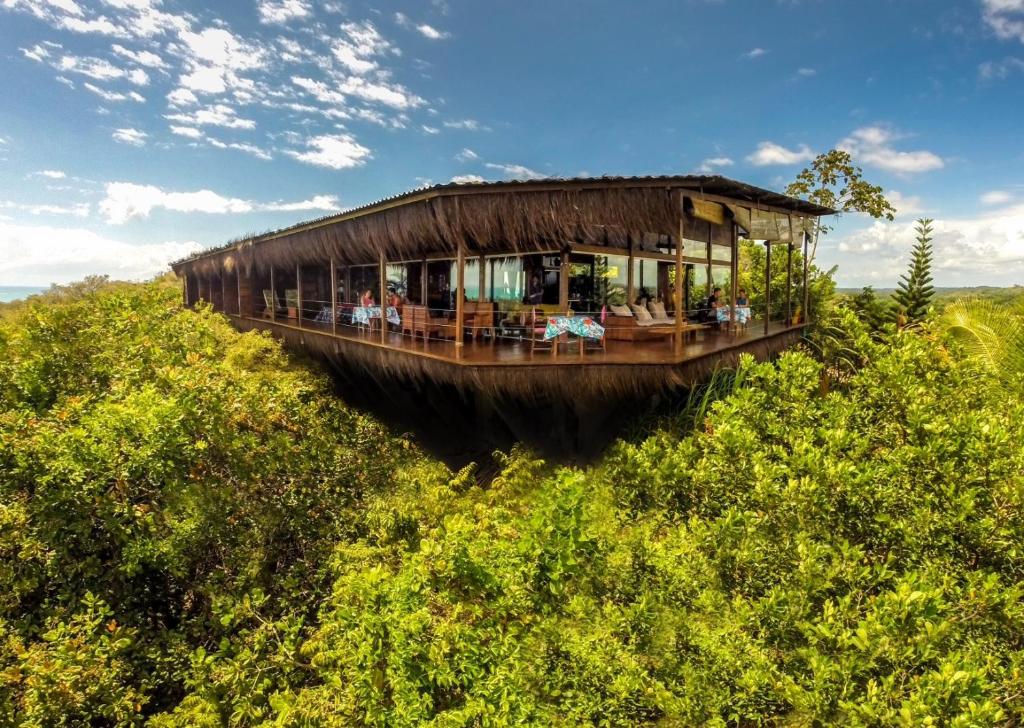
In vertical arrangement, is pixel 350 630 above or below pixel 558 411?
below

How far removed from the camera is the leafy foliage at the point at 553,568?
391cm

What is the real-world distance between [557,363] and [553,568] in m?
3.36

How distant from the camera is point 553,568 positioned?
17.6 ft

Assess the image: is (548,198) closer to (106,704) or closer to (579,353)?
(579,353)

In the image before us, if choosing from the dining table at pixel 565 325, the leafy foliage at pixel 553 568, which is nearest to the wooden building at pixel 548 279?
the dining table at pixel 565 325

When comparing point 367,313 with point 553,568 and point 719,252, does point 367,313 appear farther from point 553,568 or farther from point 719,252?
point 719,252

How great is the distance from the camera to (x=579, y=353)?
884 cm

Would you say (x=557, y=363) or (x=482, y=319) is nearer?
(x=557, y=363)

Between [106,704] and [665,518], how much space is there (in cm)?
639

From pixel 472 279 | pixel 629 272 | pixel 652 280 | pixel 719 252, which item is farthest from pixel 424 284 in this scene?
pixel 719 252

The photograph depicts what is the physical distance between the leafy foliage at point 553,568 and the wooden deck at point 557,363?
1063 mm

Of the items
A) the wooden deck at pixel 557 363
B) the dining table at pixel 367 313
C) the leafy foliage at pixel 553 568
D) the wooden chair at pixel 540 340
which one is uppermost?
the dining table at pixel 367 313

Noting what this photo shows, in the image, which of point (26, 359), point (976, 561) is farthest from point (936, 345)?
point (26, 359)

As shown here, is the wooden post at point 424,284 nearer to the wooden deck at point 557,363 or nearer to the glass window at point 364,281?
the glass window at point 364,281
